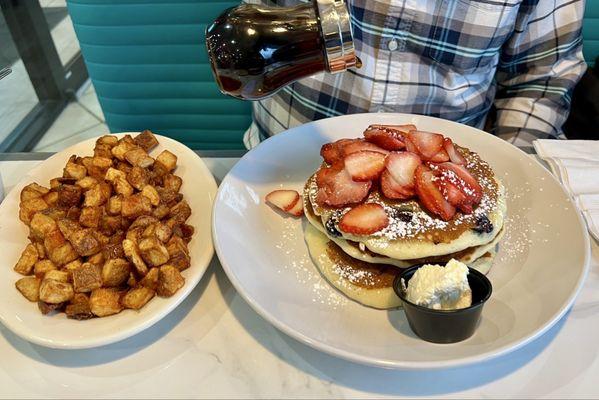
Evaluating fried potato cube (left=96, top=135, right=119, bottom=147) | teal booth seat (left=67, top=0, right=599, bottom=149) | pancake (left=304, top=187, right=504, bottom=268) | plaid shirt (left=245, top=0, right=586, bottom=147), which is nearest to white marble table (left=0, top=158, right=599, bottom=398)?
pancake (left=304, top=187, right=504, bottom=268)

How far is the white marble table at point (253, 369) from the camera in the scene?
93 cm

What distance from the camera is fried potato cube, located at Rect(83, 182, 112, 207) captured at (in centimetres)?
115

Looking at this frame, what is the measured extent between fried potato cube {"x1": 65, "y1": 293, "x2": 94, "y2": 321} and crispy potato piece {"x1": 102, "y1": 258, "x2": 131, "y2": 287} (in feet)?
0.16

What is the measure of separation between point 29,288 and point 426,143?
88 cm

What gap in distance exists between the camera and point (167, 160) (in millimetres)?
1282

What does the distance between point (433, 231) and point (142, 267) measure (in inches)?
23.1

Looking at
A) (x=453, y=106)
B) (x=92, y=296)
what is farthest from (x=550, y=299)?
(x=92, y=296)

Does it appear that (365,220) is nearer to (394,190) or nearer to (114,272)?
(394,190)

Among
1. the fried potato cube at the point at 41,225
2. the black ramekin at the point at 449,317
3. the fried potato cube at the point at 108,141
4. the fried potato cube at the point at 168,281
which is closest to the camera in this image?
the black ramekin at the point at 449,317

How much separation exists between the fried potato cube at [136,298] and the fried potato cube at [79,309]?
0.22 feet

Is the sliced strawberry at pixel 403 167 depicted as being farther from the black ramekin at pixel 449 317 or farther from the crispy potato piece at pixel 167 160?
the crispy potato piece at pixel 167 160

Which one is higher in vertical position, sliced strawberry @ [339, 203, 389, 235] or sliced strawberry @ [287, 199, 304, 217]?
sliced strawberry @ [339, 203, 389, 235]

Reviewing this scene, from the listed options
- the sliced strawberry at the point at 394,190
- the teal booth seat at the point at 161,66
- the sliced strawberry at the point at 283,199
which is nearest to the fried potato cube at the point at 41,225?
the sliced strawberry at the point at 283,199

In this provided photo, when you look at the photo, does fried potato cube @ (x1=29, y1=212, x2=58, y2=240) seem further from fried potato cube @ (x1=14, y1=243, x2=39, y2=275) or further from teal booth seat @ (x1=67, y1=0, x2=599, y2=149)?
teal booth seat @ (x1=67, y1=0, x2=599, y2=149)
